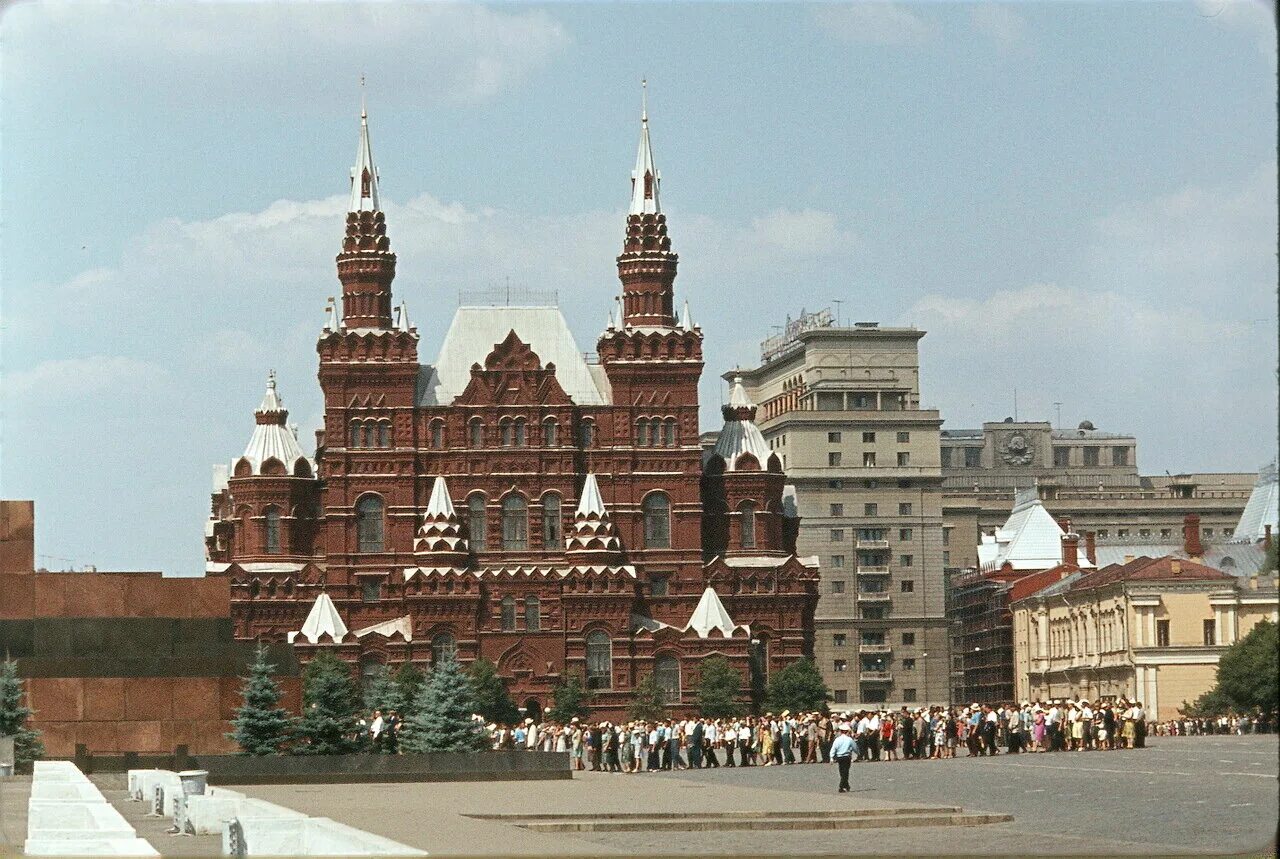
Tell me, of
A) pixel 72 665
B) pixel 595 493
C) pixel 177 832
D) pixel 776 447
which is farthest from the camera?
pixel 776 447

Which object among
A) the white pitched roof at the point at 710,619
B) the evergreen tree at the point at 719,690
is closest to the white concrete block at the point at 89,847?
the evergreen tree at the point at 719,690

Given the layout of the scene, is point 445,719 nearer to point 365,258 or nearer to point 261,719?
point 261,719

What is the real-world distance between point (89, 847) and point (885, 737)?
143ft

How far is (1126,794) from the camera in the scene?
39.3 metres

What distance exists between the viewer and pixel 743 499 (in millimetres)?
110562

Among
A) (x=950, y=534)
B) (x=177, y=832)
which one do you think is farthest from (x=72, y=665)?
(x=950, y=534)

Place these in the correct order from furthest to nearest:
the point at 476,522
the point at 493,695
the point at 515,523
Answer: the point at 515,523, the point at 476,522, the point at 493,695

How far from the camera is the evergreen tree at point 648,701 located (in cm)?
10066

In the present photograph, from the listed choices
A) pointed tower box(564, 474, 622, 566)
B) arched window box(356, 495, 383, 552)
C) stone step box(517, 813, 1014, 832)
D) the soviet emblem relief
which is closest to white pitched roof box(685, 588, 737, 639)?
pointed tower box(564, 474, 622, 566)

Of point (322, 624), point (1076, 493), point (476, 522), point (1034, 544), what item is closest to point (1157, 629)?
point (476, 522)

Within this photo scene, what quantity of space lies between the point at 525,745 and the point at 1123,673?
41.3 meters

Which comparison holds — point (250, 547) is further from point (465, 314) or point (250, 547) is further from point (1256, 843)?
point (1256, 843)

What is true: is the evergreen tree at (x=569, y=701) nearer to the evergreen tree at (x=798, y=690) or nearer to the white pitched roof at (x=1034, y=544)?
the evergreen tree at (x=798, y=690)

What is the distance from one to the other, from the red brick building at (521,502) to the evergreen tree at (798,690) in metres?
1.42
